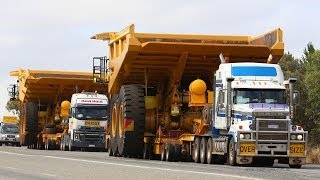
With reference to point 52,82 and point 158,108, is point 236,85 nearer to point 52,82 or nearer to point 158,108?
point 158,108

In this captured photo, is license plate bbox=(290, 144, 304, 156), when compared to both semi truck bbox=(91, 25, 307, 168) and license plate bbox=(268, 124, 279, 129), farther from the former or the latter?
license plate bbox=(268, 124, 279, 129)

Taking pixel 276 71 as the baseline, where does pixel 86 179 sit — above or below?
below

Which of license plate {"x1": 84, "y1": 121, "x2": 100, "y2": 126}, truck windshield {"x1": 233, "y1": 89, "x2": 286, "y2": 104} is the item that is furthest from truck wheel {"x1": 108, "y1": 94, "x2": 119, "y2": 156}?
license plate {"x1": 84, "y1": 121, "x2": 100, "y2": 126}

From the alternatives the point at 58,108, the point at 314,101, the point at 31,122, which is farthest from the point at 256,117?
the point at 314,101

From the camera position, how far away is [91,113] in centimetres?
4847

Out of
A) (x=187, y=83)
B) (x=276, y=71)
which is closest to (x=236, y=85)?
(x=276, y=71)

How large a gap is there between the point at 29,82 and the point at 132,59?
1900cm

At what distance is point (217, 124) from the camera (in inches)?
1117

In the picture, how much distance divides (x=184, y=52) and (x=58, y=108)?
23.4 metres

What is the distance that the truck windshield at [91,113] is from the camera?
4834cm

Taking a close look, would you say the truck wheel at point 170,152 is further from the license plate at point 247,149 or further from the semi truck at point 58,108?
the semi truck at point 58,108

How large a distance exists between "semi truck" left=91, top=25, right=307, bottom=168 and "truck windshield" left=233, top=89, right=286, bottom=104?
29 millimetres

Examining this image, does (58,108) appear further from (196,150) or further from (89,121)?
(196,150)

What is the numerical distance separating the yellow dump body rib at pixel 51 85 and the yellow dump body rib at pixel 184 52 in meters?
15.2
